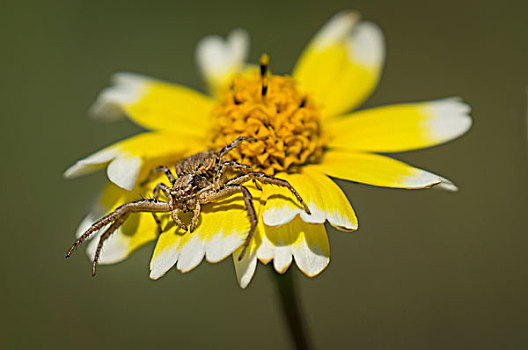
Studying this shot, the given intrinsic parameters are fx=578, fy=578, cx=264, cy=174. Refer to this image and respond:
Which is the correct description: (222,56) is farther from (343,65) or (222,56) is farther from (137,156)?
(137,156)

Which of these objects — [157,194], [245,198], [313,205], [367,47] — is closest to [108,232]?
[157,194]

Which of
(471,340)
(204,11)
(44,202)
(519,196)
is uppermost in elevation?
(204,11)

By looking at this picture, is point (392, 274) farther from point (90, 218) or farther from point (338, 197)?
point (90, 218)

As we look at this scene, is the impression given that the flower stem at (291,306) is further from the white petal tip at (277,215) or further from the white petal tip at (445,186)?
the white petal tip at (445,186)

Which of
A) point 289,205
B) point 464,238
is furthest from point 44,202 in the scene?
point 464,238

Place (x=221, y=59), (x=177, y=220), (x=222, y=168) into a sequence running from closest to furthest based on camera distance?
(x=177, y=220), (x=222, y=168), (x=221, y=59)
